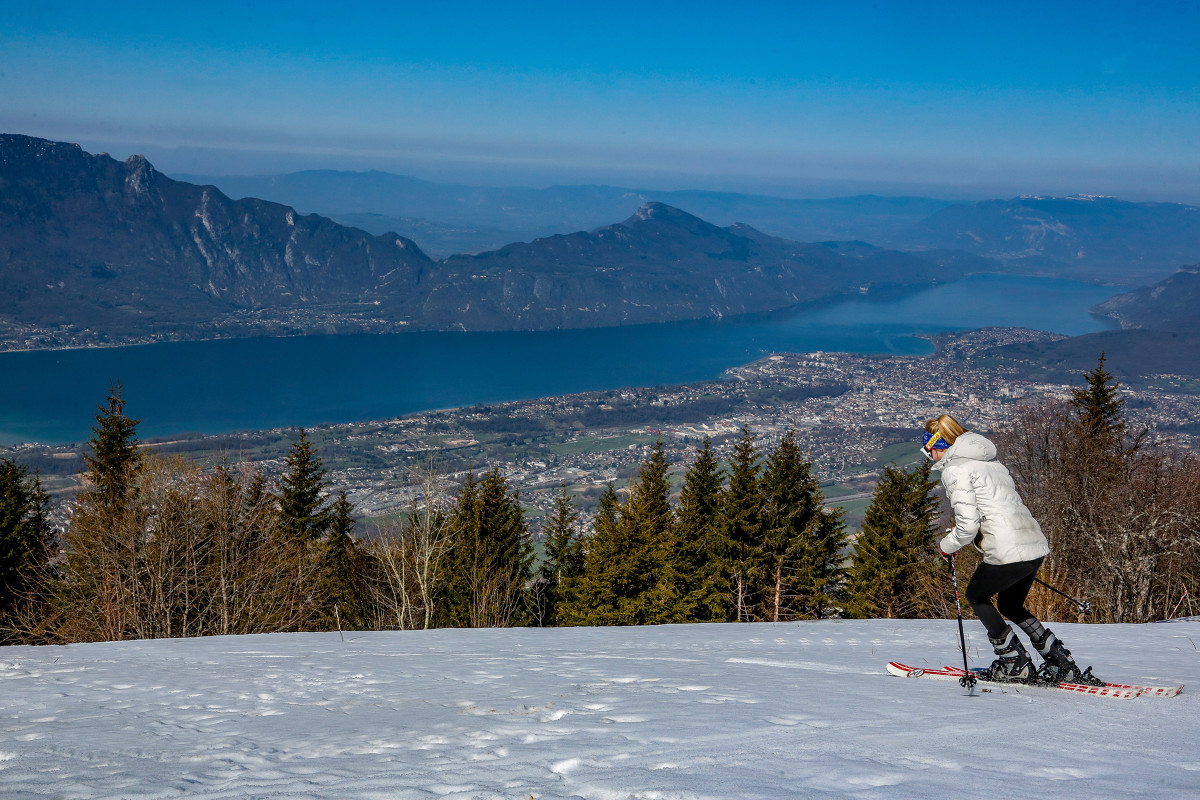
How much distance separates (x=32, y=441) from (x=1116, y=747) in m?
105

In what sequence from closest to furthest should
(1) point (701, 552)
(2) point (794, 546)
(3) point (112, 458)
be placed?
(2) point (794, 546) → (1) point (701, 552) → (3) point (112, 458)

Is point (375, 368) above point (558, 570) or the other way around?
the other way around

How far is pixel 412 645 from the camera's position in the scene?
912 cm

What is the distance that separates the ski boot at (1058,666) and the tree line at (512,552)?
33.5 feet

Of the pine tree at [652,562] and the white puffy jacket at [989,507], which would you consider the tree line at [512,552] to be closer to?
the pine tree at [652,562]

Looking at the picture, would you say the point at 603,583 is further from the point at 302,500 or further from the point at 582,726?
the point at 582,726

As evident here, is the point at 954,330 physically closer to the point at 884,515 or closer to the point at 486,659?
the point at 884,515

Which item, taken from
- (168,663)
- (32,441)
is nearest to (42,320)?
(32,441)

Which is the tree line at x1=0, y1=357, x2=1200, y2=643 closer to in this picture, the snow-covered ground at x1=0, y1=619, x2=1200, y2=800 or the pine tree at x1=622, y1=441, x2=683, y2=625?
the pine tree at x1=622, y1=441, x2=683, y2=625

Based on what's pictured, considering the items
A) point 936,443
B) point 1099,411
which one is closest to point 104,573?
point 936,443

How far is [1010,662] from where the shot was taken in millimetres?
6039

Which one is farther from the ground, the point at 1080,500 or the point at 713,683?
the point at 713,683

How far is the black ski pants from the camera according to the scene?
18.6 ft

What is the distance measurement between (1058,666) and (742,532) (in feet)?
51.4
